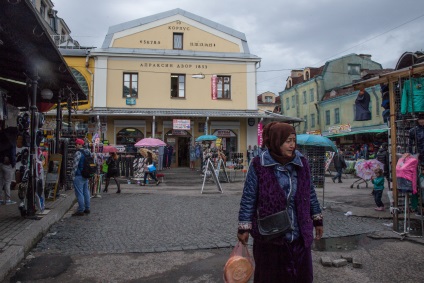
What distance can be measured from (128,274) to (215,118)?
803 inches

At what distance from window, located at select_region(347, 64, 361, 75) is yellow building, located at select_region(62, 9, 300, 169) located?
20.7 m

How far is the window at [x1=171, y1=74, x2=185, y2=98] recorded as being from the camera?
24.6 meters

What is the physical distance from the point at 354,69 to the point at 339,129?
32.7 feet

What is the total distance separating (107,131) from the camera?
2345cm

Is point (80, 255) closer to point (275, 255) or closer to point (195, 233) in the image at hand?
point (195, 233)

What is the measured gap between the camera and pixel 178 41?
24.9 m

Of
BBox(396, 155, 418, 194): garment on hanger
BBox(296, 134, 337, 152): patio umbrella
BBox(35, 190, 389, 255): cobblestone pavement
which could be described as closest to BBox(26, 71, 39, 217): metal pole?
BBox(35, 190, 389, 255): cobblestone pavement

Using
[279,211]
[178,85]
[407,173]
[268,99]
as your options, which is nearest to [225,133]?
[178,85]

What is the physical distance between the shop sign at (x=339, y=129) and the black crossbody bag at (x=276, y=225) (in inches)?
1342

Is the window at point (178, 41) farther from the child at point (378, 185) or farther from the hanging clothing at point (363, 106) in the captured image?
the hanging clothing at point (363, 106)

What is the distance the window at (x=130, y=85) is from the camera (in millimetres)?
23922

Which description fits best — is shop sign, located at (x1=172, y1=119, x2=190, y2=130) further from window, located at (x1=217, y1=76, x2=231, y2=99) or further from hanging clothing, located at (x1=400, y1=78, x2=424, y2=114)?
hanging clothing, located at (x1=400, y1=78, x2=424, y2=114)

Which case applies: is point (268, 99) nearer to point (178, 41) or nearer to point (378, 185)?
point (178, 41)

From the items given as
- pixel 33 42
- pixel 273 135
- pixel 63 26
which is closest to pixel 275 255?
pixel 273 135
